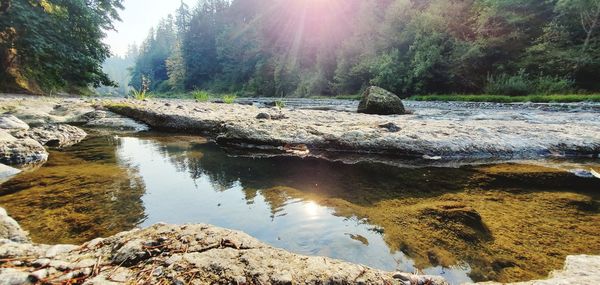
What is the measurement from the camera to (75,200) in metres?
2.62

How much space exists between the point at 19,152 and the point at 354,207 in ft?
14.0

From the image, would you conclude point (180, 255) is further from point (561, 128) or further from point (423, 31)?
point (423, 31)

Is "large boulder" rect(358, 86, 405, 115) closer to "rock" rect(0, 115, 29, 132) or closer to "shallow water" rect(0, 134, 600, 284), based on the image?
"shallow water" rect(0, 134, 600, 284)

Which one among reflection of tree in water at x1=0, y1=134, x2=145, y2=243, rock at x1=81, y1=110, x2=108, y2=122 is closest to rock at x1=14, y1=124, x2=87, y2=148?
reflection of tree in water at x1=0, y1=134, x2=145, y2=243

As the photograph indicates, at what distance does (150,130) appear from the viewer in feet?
24.2

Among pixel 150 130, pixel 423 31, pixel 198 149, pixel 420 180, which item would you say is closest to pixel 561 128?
pixel 420 180

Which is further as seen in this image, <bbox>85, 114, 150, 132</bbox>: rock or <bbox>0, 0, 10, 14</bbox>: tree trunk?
<bbox>0, 0, 10, 14</bbox>: tree trunk

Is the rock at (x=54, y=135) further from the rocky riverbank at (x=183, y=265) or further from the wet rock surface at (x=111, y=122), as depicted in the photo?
the rocky riverbank at (x=183, y=265)

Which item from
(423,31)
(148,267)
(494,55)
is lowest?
(148,267)

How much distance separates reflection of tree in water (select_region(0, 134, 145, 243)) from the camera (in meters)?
2.12

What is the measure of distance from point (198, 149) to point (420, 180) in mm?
3555

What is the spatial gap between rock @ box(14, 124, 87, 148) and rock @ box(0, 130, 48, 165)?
859mm

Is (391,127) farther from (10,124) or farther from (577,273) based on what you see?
(10,124)

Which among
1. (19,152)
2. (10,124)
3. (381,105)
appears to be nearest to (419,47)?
(381,105)
